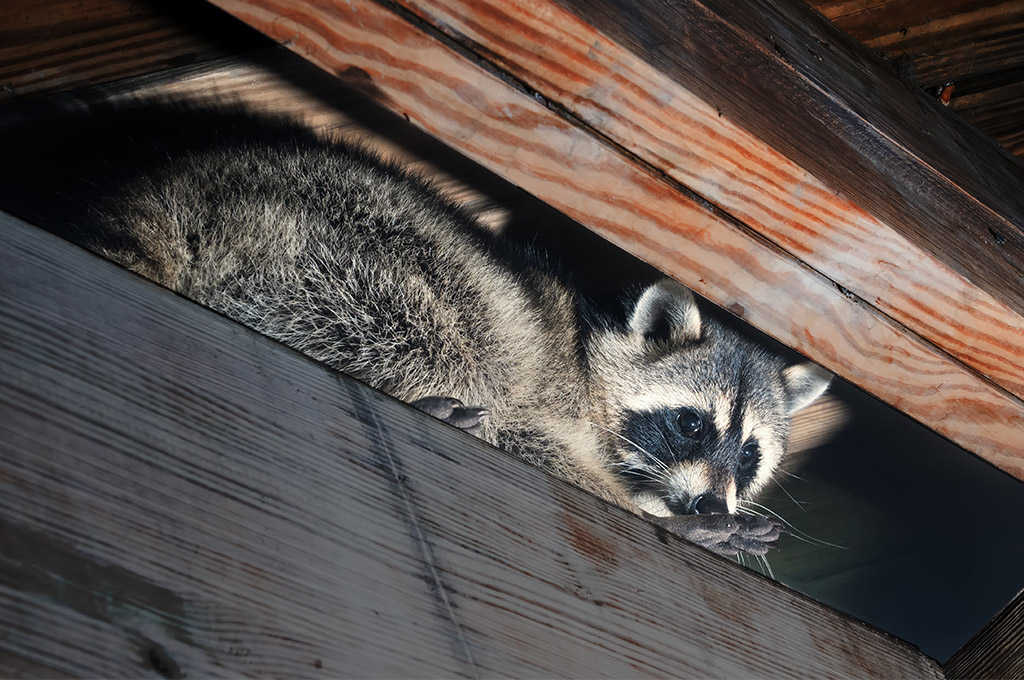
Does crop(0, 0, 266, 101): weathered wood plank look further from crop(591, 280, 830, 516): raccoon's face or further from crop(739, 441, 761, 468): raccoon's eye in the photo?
crop(739, 441, 761, 468): raccoon's eye

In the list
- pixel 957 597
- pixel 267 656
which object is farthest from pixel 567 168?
pixel 957 597

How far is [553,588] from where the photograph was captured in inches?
33.2

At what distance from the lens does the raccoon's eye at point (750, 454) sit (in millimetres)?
2712

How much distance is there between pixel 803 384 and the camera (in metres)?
2.54

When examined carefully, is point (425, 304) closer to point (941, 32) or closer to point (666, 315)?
point (666, 315)

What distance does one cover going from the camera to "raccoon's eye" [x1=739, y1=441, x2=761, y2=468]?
271cm

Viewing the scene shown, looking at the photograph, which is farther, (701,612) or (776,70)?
(776,70)

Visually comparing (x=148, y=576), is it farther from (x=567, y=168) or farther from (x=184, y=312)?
(x=567, y=168)

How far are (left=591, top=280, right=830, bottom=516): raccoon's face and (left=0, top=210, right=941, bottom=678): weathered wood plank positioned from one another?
149 cm

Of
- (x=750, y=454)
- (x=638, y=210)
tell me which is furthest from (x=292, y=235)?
(x=750, y=454)

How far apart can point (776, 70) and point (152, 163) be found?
4.18 feet

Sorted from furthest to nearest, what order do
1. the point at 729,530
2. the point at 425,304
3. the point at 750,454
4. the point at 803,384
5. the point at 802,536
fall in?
1. the point at 750,454
2. the point at 803,384
3. the point at 802,536
4. the point at 729,530
5. the point at 425,304

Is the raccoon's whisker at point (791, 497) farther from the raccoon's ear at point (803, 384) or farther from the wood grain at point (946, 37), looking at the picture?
the wood grain at point (946, 37)

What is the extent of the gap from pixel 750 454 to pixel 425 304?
1.30m
